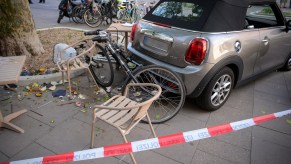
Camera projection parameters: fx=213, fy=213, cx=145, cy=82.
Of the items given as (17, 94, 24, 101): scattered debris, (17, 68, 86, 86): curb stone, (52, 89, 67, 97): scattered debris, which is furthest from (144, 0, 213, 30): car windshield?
(17, 94, 24, 101): scattered debris

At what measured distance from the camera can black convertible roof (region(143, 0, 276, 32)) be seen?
2.87 meters

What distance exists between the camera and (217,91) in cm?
323

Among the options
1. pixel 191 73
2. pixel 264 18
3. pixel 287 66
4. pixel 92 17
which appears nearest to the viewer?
pixel 191 73

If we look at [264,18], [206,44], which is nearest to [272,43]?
[264,18]

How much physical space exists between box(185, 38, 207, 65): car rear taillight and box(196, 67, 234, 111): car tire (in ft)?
1.32

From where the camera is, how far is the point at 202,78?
9.43 feet

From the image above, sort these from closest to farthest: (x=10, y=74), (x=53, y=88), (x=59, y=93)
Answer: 1. (x=10, y=74)
2. (x=59, y=93)
3. (x=53, y=88)

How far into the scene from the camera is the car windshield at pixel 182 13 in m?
2.94

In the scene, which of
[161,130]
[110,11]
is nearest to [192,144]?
[161,130]

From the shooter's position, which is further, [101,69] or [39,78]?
[101,69]

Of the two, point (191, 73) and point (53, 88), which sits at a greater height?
point (191, 73)

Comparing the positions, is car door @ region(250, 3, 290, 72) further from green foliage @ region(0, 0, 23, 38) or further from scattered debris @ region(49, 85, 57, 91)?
green foliage @ region(0, 0, 23, 38)

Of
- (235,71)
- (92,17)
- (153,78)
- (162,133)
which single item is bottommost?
(162,133)

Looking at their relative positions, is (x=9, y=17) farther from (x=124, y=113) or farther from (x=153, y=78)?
(x=124, y=113)
